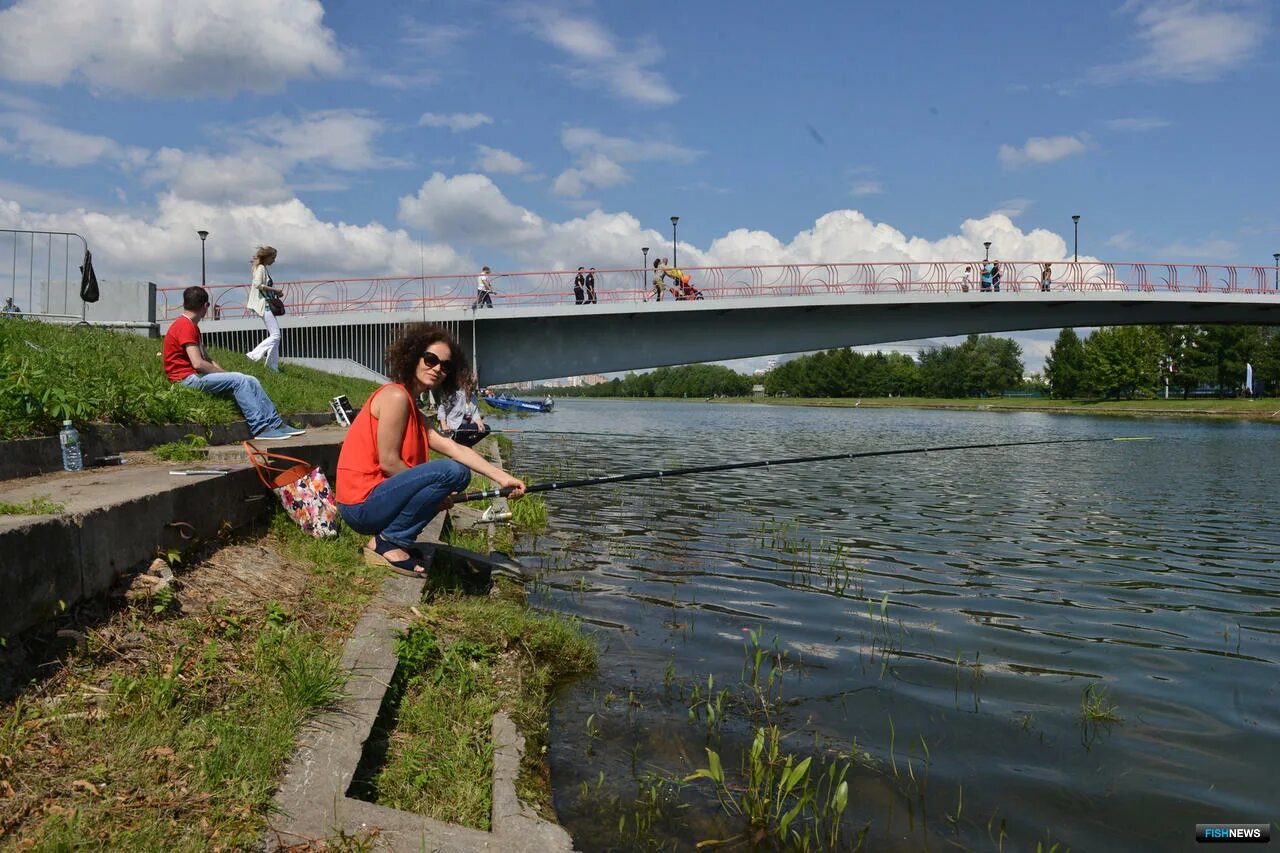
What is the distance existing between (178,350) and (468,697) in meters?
6.13

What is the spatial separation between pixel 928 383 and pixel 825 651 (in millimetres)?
→ 112655

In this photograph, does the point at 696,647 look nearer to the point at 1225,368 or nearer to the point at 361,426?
the point at 361,426

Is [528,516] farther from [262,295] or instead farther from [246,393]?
[262,295]

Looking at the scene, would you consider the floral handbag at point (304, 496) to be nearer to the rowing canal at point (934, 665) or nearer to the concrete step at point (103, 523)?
the concrete step at point (103, 523)

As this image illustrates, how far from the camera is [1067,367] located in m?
78.6

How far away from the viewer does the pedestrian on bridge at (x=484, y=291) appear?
87.8 feet

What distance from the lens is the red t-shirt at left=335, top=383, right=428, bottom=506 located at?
17.3ft

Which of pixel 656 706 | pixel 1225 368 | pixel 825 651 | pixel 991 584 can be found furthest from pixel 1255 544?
pixel 1225 368

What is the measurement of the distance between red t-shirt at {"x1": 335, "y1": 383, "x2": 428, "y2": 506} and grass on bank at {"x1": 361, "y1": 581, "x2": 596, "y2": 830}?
812 mm

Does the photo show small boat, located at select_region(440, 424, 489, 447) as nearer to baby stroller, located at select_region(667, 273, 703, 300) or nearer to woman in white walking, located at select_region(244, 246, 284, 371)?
woman in white walking, located at select_region(244, 246, 284, 371)

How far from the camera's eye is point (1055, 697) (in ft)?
16.3

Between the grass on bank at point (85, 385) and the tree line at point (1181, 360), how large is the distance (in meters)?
66.6

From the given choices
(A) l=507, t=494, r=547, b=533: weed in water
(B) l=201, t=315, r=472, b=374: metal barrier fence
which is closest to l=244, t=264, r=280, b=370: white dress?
(A) l=507, t=494, r=547, b=533: weed in water

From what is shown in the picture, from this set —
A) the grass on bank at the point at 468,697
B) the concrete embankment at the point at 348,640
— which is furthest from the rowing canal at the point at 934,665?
the concrete embankment at the point at 348,640
